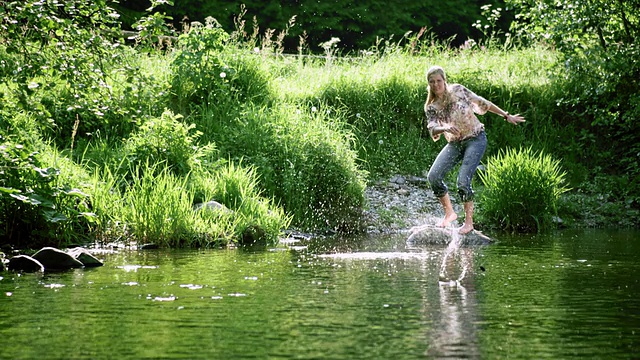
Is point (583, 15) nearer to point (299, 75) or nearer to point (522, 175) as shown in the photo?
point (522, 175)

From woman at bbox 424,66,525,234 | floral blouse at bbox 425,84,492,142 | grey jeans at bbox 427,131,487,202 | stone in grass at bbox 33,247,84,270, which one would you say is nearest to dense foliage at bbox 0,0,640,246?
stone in grass at bbox 33,247,84,270

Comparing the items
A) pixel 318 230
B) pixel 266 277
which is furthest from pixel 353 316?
pixel 318 230

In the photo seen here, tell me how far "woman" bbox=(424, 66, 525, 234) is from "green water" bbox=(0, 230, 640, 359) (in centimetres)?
124

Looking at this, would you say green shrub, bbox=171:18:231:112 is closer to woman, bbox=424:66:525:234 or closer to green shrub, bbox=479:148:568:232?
green shrub, bbox=479:148:568:232

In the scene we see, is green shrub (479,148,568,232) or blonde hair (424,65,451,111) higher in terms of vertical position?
blonde hair (424,65,451,111)

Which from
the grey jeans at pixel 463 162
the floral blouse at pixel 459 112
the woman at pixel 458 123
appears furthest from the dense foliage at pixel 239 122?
the floral blouse at pixel 459 112

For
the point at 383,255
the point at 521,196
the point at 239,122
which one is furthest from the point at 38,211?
the point at 521,196

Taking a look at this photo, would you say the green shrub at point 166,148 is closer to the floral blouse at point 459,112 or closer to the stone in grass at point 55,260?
the floral blouse at point 459,112

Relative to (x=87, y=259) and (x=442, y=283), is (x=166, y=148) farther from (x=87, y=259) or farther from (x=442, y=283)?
(x=442, y=283)

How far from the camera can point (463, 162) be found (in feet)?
40.3

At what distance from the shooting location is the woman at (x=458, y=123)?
475 inches

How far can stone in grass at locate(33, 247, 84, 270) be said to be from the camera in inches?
394

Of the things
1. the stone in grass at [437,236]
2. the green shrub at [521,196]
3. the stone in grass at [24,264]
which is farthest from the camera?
the green shrub at [521,196]

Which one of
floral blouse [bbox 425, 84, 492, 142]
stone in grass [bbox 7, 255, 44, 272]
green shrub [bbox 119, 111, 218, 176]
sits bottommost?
stone in grass [bbox 7, 255, 44, 272]
